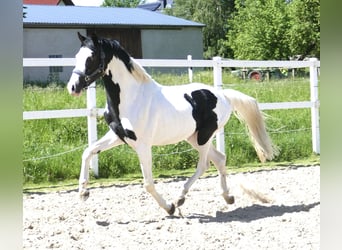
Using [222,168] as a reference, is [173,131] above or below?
above

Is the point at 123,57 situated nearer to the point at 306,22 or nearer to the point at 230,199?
the point at 306,22

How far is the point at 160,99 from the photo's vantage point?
2803mm

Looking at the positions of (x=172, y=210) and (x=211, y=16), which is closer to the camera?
(x=172, y=210)

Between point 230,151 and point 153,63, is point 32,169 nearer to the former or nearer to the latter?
point 153,63

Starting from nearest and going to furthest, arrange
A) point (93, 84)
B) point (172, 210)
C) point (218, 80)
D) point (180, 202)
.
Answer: point (172, 210), point (180, 202), point (93, 84), point (218, 80)

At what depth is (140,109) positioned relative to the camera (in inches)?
107

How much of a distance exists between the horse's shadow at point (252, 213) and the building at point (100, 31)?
4.22 ft

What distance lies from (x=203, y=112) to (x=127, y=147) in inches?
58.7

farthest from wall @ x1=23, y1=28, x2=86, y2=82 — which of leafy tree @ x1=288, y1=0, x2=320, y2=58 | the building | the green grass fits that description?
leafy tree @ x1=288, y1=0, x2=320, y2=58

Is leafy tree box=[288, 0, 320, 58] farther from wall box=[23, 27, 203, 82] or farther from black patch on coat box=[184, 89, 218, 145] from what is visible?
wall box=[23, 27, 203, 82]

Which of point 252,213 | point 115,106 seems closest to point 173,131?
point 115,106

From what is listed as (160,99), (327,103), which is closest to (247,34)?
(160,99)

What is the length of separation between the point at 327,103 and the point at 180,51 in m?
3.15

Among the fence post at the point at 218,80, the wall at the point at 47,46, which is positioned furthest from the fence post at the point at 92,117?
the fence post at the point at 218,80
